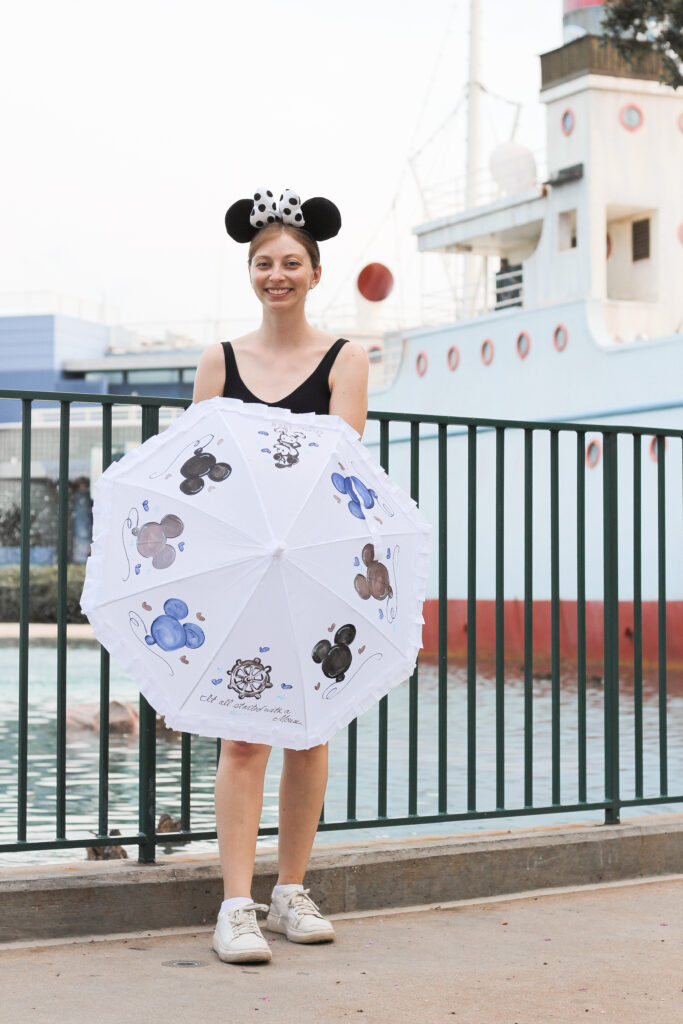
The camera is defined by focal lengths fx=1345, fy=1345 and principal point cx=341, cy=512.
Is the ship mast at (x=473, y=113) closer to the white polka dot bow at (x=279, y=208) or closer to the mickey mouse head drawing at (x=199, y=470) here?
the white polka dot bow at (x=279, y=208)

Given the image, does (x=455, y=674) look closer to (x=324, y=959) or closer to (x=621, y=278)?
(x=621, y=278)

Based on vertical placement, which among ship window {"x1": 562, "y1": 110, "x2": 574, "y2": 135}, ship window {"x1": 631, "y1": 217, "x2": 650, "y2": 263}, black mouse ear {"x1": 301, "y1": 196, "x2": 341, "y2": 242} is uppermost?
ship window {"x1": 562, "y1": 110, "x2": 574, "y2": 135}

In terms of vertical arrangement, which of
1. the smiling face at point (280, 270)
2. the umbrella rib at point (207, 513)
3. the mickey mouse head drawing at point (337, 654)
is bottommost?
the mickey mouse head drawing at point (337, 654)

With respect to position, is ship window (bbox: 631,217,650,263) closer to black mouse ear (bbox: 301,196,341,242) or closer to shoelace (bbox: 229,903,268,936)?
black mouse ear (bbox: 301,196,341,242)

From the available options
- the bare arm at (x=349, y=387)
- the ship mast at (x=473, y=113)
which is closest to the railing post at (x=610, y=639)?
the bare arm at (x=349, y=387)

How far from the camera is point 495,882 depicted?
12.5 feet

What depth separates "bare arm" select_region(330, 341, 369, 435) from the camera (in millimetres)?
3148

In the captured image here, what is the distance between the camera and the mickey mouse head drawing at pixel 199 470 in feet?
9.35

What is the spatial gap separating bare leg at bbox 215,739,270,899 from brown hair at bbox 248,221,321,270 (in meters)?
1.17

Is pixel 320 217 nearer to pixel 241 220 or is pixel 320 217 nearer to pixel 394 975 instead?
pixel 241 220

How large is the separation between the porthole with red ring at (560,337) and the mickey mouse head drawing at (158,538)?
17.6 m

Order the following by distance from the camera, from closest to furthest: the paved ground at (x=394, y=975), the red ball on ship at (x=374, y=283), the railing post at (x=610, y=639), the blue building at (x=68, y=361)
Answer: the paved ground at (x=394, y=975) < the railing post at (x=610, y=639) < the red ball on ship at (x=374, y=283) < the blue building at (x=68, y=361)

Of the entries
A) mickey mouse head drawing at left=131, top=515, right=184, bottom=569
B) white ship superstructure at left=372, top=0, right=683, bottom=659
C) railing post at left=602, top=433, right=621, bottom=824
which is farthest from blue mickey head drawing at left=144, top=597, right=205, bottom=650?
white ship superstructure at left=372, top=0, right=683, bottom=659

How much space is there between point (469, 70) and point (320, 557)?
2612cm
